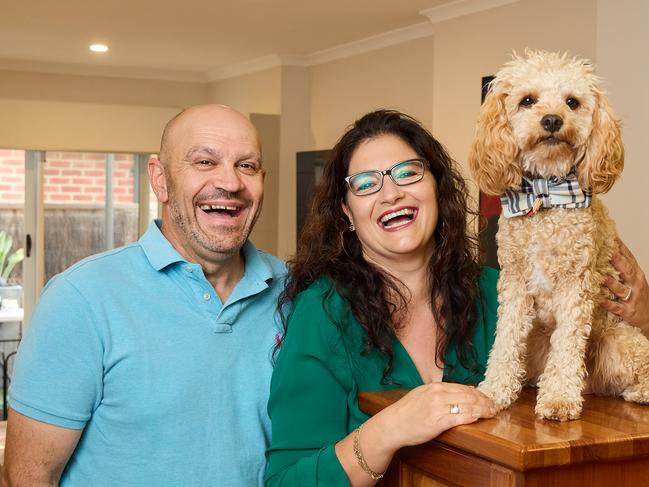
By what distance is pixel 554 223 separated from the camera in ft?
4.51

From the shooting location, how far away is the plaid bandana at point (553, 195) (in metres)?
1.37

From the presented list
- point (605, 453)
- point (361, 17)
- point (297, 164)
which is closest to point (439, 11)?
point (361, 17)

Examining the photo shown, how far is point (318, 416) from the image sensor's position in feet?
5.14

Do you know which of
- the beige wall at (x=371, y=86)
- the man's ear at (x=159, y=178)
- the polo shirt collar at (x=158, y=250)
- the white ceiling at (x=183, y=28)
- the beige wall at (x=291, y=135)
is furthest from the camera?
the beige wall at (x=291, y=135)

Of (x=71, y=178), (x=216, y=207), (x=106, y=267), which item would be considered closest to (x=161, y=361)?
(x=106, y=267)

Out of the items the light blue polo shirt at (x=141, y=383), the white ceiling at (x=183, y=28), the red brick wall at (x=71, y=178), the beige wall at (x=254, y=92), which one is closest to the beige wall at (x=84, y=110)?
the white ceiling at (x=183, y=28)

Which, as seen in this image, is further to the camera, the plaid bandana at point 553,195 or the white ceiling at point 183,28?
the white ceiling at point 183,28

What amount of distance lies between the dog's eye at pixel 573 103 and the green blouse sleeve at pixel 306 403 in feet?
1.94

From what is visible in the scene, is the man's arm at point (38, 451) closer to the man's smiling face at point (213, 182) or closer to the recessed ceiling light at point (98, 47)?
the man's smiling face at point (213, 182)

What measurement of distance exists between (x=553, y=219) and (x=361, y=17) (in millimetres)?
4804

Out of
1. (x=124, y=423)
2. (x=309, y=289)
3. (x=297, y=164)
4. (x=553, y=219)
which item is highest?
(x=297, y=164)

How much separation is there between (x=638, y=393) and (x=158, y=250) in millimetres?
968

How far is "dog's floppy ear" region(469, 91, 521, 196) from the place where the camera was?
1.41m

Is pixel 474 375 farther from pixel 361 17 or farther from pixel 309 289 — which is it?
pixel 361 17
